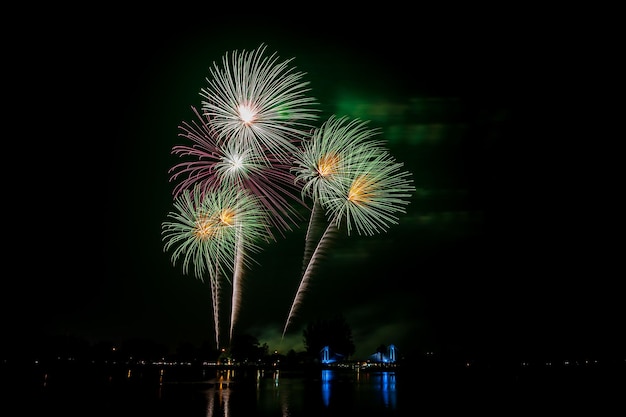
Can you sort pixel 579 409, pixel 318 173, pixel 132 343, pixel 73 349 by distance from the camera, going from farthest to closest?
1. pixel 132 343
2. pixel 73 349
3. pixel 579 409
4. pixel 318 173

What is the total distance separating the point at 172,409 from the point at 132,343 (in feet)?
457

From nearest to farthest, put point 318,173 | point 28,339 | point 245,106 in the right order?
point 245,106, point 318,173, point 28,339

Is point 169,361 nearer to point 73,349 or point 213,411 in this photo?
point 73,349

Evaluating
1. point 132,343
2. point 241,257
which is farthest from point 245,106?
point 132,343

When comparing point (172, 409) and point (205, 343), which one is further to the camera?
point (205, 343)

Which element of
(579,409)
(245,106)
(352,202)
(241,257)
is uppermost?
(245,106)

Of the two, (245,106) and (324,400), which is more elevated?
(245,106)

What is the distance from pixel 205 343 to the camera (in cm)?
15488

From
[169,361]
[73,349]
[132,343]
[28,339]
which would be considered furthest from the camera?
[169,361]

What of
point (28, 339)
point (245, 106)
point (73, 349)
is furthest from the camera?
point (73, 349)

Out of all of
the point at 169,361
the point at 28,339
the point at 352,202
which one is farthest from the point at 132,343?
the point at 352,202

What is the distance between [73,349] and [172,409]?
392 ft

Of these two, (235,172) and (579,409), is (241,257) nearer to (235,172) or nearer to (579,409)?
(235,172)

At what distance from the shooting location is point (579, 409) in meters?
26.1
